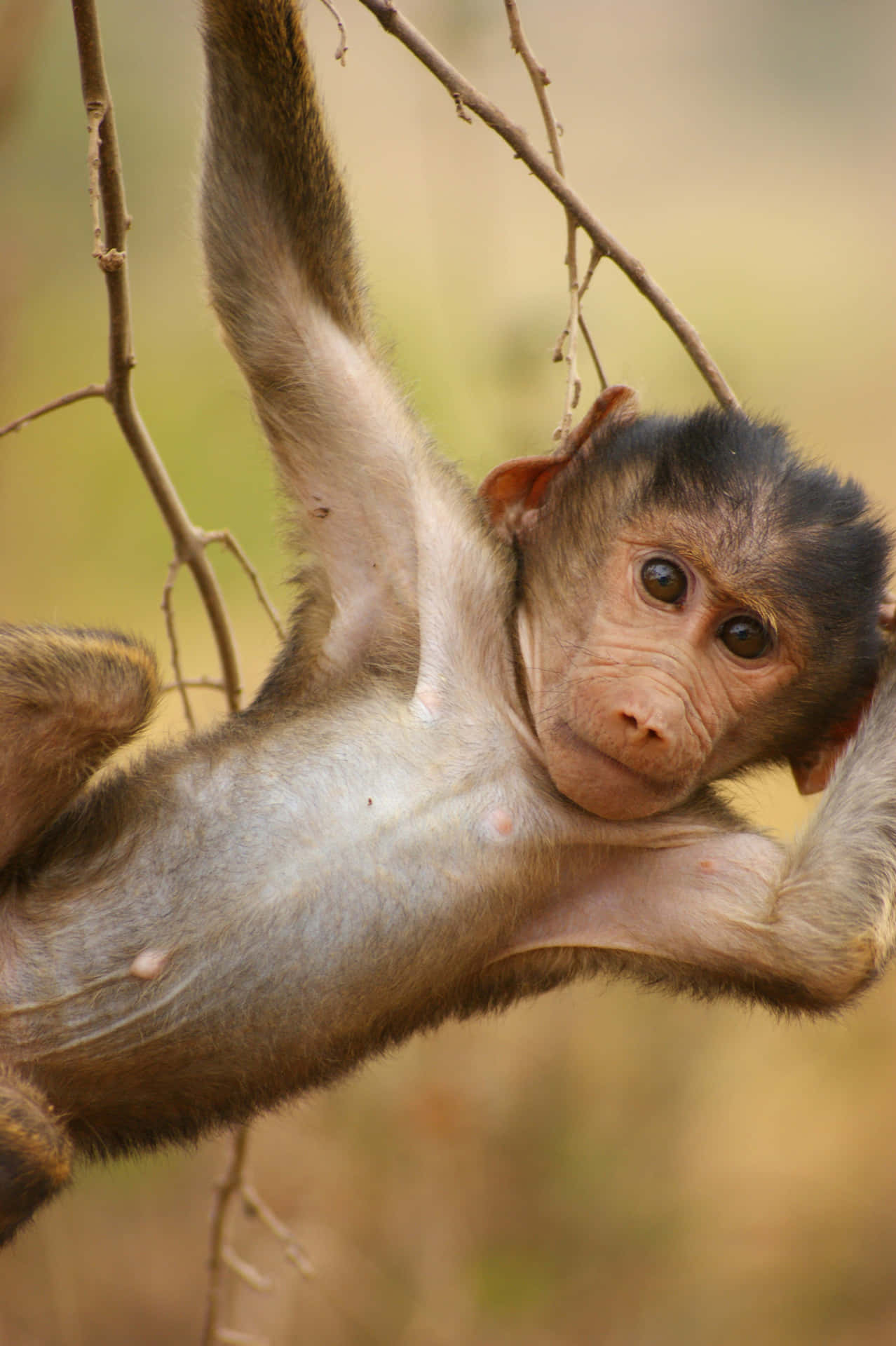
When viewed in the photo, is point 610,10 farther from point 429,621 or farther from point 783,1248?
point 783,1248

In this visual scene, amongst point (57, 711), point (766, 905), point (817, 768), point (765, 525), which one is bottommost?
point (766, 905)

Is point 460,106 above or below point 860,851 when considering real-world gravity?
above

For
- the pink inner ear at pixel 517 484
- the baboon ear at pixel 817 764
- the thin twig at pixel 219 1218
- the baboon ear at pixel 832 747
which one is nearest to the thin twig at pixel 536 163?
the pink inner ear at pixel 517 484

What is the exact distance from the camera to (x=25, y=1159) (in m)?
2.18

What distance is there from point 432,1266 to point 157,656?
16.3ft

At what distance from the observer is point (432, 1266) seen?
6.55m

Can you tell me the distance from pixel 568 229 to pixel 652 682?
1029mm

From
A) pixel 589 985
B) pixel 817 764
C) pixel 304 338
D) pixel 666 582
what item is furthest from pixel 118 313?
pixel 589 985

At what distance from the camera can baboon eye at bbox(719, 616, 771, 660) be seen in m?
2.63

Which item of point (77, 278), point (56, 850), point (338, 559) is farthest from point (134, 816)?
point (77, 278)

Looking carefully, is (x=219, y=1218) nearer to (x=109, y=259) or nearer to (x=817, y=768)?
(x=817, y=768)

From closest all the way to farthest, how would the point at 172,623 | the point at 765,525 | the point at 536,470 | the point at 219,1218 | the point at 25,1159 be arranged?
the point at 25,1159 → the point at 765,525 → the point at 536,470 → the point at 172,623 → the point at 219,1218

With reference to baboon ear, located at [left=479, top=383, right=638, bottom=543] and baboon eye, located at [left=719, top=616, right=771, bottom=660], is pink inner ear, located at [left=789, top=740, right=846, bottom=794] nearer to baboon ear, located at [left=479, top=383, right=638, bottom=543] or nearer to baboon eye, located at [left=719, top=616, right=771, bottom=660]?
baboon eye, located at [left=719, top=616, right=771, bottom=660]

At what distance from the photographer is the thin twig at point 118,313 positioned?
240cm
